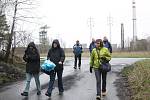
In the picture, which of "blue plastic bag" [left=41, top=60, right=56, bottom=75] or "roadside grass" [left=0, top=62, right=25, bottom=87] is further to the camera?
"roadside grass" [left=0, top=62, right=25, bottom=87]

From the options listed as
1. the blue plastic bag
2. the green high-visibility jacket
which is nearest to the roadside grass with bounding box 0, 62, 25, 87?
the blue plastic bag

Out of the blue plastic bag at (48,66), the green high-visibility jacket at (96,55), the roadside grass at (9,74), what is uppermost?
the green high-visibility jacket at (96,55)

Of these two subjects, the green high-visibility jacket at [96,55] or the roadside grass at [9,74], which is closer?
the green high-visibility jacket at [96,55]

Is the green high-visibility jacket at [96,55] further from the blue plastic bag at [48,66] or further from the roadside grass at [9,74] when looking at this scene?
the roadside grass at [9,74]

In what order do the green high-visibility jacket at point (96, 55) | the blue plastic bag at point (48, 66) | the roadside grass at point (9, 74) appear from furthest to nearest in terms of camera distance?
1. the roadside grass at point (9, 74)
2. the blue plastic bag at point (48, 66)
3. the green high-visibility jacket at point (96, 55)

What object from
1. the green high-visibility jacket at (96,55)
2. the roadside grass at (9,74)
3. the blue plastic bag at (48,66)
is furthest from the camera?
the roadside grass at (9,74)

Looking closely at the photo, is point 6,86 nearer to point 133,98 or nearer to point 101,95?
point 101,95

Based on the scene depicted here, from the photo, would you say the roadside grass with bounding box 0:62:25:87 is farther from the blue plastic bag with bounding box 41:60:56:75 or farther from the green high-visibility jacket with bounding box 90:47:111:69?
the green high-visibility jacket with bounding box 90:47:111:69

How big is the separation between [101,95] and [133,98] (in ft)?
4.46

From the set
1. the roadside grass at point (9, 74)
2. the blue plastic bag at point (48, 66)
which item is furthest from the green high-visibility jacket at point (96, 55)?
the roadside grass at point (9, 74)

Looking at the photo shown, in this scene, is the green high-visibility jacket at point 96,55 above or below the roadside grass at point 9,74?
above

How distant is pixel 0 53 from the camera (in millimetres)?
24922

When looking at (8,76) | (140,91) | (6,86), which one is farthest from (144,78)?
(8,76)

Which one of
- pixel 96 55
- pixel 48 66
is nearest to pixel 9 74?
pixel 48 66
